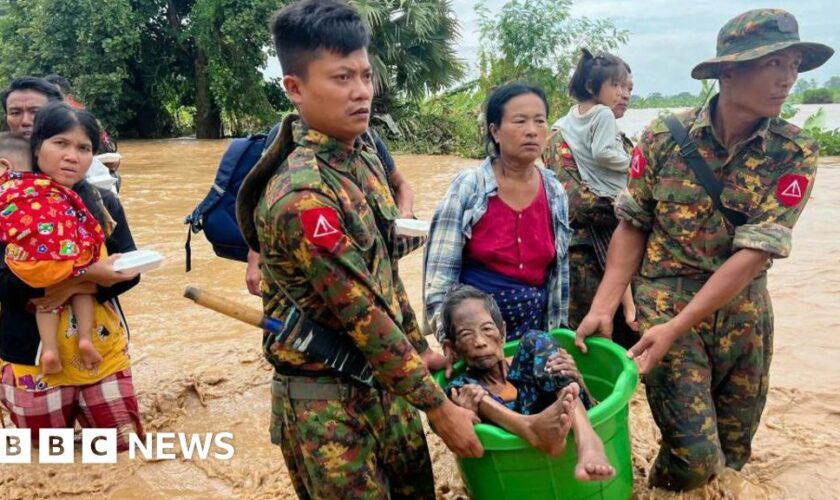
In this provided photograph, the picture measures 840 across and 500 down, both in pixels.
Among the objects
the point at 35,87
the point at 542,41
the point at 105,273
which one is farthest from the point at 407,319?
the point at 542,41

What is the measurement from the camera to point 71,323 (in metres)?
3.12

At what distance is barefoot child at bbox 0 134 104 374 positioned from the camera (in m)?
2.78

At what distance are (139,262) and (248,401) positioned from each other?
1271 mm

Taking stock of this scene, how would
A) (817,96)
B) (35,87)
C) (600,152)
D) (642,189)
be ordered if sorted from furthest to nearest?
1. (817,96)
2. (35,87)
3. (600,152)
4. (642,189)

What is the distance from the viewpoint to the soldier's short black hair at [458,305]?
2.38 meters

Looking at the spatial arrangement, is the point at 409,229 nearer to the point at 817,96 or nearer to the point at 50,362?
the point at 50,362

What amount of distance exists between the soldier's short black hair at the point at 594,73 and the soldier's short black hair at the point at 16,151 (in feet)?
9.30

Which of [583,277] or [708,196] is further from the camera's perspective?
[583,277]

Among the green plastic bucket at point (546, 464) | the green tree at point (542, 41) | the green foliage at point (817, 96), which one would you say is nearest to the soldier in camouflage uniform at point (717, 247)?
the green plastic bucket at point (546, 464)

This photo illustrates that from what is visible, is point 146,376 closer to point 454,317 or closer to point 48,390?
point 48,390

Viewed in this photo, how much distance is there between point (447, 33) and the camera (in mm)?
18156

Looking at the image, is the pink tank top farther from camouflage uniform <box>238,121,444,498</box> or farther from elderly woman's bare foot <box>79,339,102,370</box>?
elderly woman's bare foot <box>79,339,102,370</box>

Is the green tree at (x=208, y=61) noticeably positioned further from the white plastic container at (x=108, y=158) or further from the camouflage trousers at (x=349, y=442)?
the camouflage trousers at (x=349, y=442)

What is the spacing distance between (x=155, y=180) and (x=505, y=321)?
1075 cm
